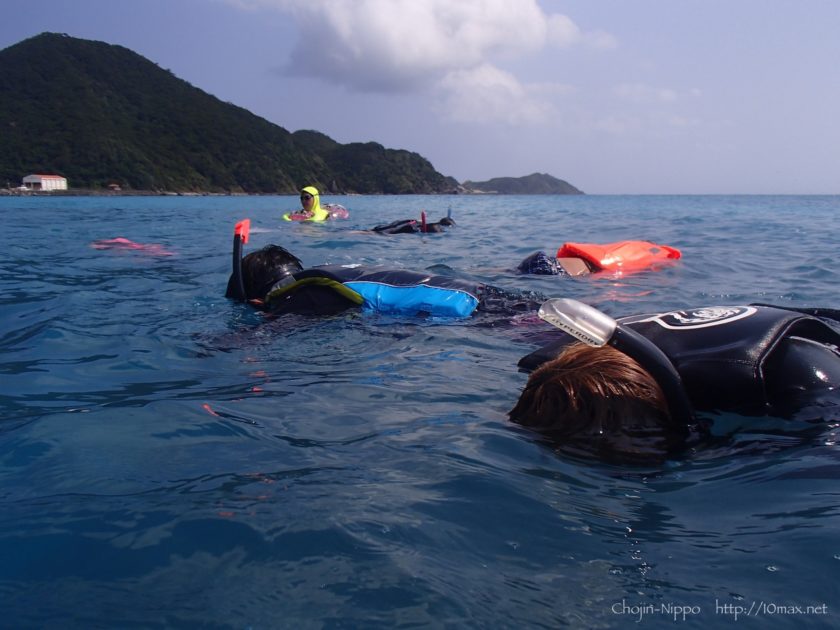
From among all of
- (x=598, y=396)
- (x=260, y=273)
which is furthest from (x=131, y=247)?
(x=598, y=396)

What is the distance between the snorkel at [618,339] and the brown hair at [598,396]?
0.05m

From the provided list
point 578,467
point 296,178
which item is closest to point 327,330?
point 578,467

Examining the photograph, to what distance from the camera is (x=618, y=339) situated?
1.82 meters

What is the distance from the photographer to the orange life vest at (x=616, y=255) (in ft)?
25.0

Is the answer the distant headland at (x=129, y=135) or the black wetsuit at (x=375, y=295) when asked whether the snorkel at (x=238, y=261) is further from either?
the distant headland at (x=129, y=135)

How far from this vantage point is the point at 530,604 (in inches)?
52.6

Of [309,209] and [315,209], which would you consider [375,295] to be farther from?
[315,209]

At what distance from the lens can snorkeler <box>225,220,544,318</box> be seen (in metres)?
4.59

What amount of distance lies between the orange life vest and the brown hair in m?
5.69

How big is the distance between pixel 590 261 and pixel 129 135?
228 ft

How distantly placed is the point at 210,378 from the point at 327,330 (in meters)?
1.14

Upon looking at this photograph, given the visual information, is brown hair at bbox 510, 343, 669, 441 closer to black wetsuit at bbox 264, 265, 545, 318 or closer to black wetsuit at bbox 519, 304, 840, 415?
black wetsuit at bbox 519, 304, 840, 415

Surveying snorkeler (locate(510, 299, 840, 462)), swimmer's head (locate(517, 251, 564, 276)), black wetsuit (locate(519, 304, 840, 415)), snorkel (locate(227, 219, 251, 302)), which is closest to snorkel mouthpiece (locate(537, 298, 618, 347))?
snorkeler (locate(510, 299, 840, 462))

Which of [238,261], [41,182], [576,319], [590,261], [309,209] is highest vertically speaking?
[41,182]
